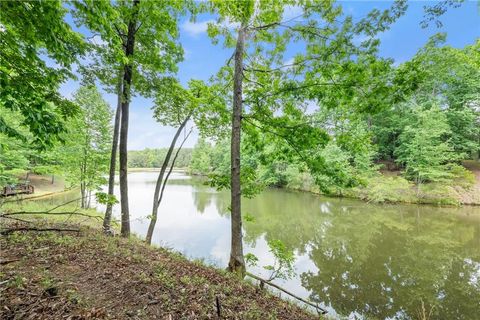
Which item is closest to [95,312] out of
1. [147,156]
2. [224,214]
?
[224,214]

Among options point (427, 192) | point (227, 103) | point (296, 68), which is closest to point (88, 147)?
point (227, 103)

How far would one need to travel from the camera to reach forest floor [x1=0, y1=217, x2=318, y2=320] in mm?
2498

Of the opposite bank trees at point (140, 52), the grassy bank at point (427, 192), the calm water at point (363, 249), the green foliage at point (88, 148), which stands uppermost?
the opposite bank trees at point (140, 52)

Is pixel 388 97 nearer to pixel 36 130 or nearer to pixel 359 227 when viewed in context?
pixel 36 130

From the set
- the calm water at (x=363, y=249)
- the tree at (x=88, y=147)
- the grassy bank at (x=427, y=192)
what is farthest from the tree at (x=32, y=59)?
the grassy bank at (x=427, y=192)

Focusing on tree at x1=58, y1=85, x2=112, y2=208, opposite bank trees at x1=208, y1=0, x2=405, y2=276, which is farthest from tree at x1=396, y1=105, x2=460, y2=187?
tree at x1=58, y1=85, x2=112, y2=208

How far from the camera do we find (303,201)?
20.5 meters

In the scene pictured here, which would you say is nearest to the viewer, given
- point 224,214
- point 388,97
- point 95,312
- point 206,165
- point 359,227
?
point 95,312

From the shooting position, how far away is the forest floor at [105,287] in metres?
2.50

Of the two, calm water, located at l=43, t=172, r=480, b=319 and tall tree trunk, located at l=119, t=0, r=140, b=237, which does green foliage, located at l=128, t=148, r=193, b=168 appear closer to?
calm water, located at l=43, t=172, r=480, b=319

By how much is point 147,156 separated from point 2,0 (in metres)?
105

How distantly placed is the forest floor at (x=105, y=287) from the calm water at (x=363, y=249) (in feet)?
5.01

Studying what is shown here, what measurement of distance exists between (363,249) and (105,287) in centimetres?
968

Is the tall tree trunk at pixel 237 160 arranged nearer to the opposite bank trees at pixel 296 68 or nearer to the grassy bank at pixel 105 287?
the opposite bank trees at pixel 296 68
